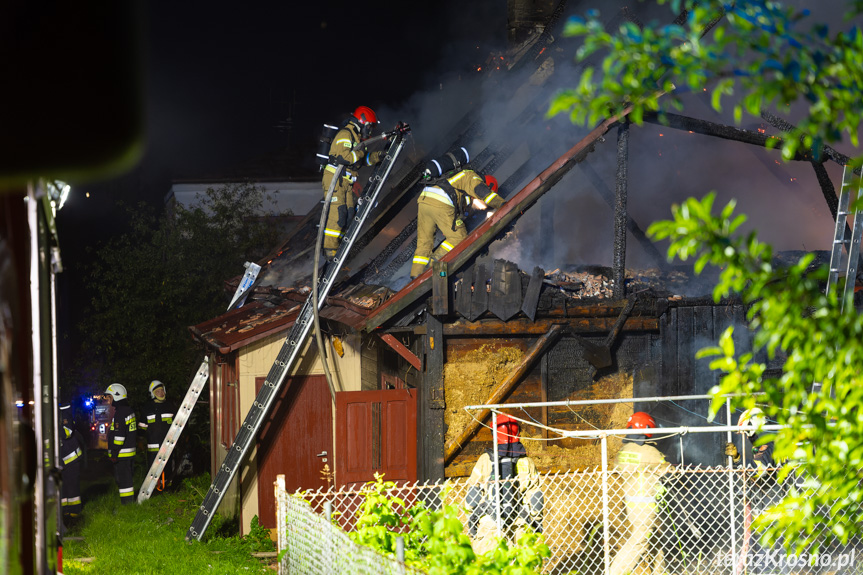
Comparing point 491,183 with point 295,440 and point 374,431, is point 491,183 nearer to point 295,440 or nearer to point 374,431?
point 374,431

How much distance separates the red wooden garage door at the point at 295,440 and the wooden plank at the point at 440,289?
2754 mm

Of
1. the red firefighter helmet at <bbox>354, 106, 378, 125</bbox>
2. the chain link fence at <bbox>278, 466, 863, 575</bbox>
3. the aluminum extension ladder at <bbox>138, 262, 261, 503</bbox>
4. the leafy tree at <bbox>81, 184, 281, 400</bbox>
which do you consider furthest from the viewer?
the leafy tree at <bbox>81, 184, 281, 400</bbox>

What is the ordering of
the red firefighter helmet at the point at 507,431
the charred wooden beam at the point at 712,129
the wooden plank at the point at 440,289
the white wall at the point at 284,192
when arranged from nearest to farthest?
1. the red firefighter helmet at the point at 507,431
2. the wooden plank at the point at 440,289
3. the charred wooden beam at the point at 712,129
4. the white wall at the point at 284,192

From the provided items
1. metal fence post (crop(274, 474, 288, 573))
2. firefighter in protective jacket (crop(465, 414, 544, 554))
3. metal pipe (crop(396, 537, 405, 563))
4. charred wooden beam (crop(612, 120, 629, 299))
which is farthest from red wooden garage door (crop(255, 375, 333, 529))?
metal pipe (crop(396, 537, 405, 563))

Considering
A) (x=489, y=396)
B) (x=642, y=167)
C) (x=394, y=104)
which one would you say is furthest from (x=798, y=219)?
(x=394, y=104)

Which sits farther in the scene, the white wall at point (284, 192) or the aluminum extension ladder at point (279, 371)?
the white wall at point (284, 192)

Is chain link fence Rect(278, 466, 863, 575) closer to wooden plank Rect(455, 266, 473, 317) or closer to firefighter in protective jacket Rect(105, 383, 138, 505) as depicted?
wooden plank Rect(455, 266, 473, 317)

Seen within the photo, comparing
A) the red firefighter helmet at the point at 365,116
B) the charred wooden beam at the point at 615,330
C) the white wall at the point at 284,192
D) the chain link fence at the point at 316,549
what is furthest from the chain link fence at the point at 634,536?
the white wall at the point at 284,192

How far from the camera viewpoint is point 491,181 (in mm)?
10047

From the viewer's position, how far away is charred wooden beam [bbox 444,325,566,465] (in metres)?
8.46

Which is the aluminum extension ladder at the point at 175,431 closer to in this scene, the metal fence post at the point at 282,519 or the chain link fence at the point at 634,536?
the chain link fence at the point at 634,536

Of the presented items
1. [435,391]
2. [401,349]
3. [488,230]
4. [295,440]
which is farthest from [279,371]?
[488,230]

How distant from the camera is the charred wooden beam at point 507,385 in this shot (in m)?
8.46

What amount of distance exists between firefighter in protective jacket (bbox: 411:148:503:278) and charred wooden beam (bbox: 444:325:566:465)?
5.81 ft
